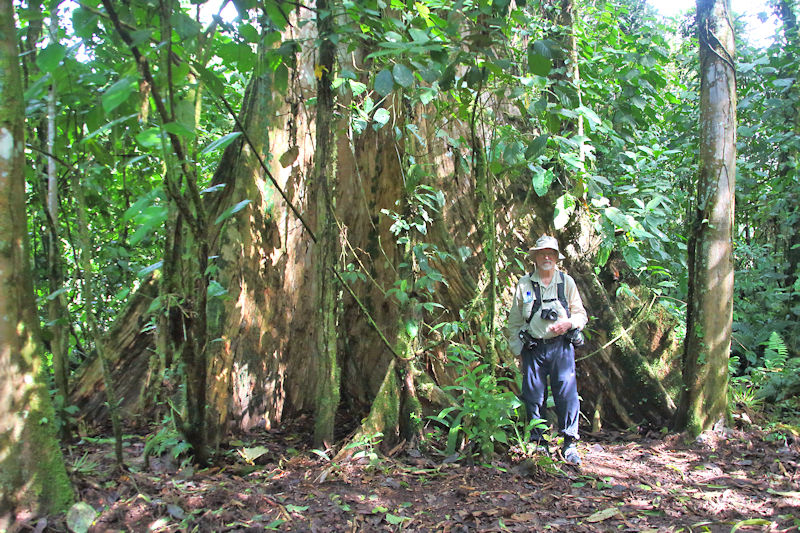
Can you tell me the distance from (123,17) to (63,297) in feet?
6.19

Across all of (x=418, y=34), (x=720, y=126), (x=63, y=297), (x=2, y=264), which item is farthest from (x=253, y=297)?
(x=720, y=126)

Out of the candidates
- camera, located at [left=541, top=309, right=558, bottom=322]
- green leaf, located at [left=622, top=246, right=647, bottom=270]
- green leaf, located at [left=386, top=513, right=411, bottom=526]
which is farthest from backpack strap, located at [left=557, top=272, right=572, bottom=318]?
green leaf, located at [left=386, top=513, right=411, bottom=526]

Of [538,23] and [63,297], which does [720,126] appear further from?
[63,297]

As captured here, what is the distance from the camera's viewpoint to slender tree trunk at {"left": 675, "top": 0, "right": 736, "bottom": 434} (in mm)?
4590

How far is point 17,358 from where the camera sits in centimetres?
235

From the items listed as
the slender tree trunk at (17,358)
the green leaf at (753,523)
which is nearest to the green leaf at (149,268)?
the slender tree trunk at (17,358)

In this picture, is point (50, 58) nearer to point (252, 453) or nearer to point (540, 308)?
point (252, 453)

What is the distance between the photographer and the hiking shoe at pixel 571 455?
4105 mm

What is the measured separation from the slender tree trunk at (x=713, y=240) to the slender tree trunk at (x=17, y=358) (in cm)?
457

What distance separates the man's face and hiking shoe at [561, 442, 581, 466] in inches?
54.9

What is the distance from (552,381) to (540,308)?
0.60 m

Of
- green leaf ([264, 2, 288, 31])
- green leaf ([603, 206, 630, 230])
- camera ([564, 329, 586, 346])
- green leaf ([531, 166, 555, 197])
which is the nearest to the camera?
green leaf ([264, 2, 288, 31])

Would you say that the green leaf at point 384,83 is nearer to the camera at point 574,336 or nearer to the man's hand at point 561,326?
the man's hand at point 561,326

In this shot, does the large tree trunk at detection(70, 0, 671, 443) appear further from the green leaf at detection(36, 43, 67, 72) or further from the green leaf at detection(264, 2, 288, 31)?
the green leaf at detection(36, 43, 67, 72)
